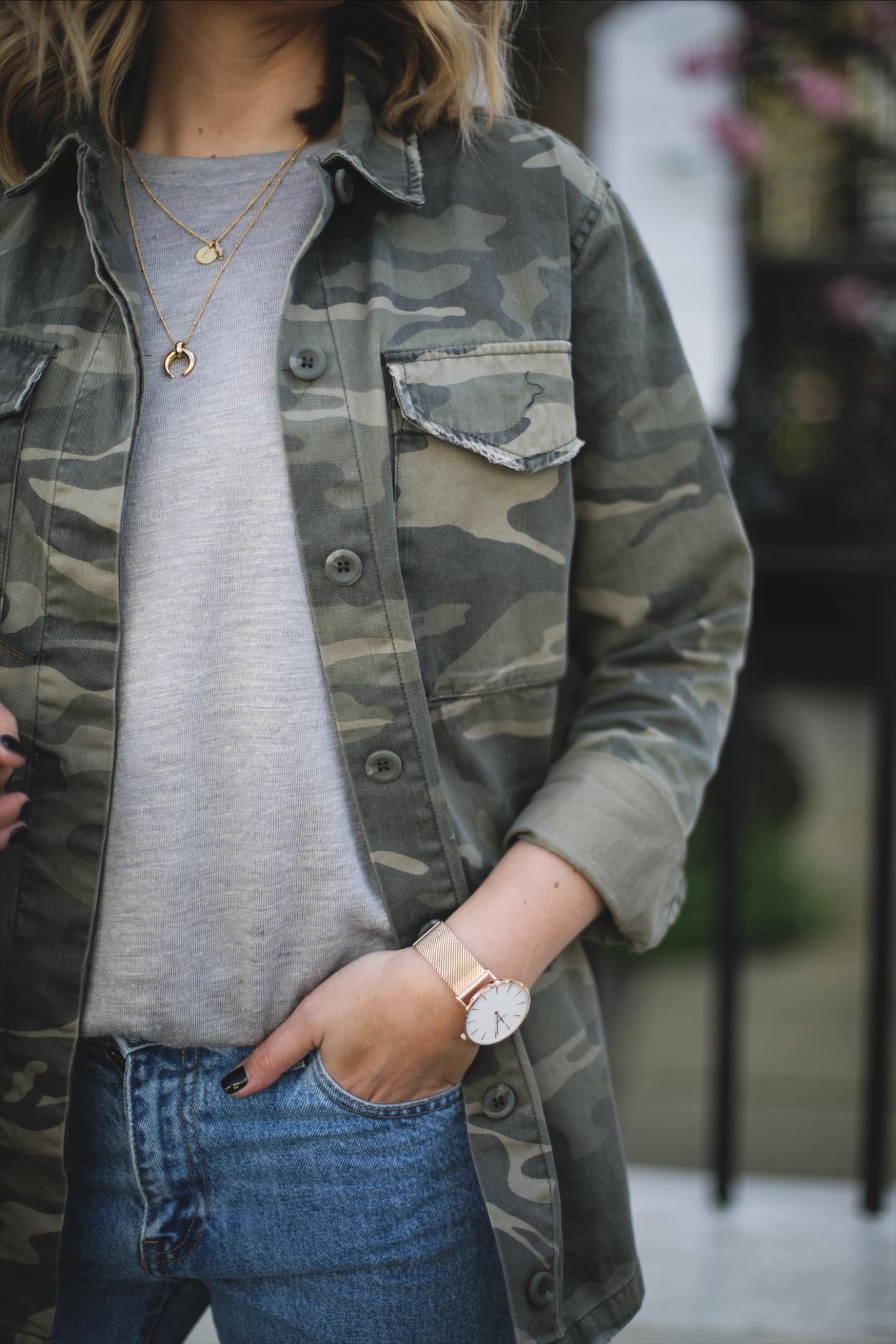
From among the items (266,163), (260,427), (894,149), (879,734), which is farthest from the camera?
(894,149)

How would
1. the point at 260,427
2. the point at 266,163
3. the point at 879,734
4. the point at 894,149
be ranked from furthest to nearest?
the point at 894,149
the point at 879,734
the point at 266,163
the point at 260,427

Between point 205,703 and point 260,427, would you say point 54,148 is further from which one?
point 205,703

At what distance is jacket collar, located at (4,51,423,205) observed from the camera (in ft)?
4.31

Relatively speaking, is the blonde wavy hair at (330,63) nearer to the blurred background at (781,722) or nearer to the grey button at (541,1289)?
the blurred background at (781,722)

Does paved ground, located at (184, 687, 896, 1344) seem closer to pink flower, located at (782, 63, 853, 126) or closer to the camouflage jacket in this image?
the camouflage jacket

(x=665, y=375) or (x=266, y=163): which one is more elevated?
(x=266, y=163)

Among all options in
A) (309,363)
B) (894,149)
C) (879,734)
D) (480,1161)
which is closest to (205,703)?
(309,363)

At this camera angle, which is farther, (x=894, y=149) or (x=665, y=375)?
(x=894, y=149)

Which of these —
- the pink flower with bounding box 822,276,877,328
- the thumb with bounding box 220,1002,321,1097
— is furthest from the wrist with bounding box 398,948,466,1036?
the pink flower with bounding box 822,276,877,328

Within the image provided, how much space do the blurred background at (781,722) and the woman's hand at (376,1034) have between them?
0.94 metres

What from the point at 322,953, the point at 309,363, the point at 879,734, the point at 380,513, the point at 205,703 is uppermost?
the point at 309,363

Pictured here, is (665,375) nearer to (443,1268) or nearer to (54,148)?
(54,148)

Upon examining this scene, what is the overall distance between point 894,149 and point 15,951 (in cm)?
693

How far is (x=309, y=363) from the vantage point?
1.25 m
